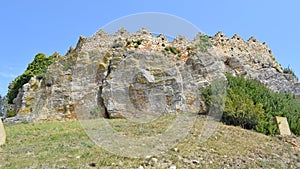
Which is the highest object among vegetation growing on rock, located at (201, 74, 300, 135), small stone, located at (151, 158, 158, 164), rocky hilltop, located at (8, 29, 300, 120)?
rocky hilltop, located at (8, 29, 300, 120)

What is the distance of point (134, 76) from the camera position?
1258cm

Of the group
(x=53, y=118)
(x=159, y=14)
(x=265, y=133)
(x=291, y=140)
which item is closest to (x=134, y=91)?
(x=53, y=118)

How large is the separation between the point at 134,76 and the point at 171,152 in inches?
285

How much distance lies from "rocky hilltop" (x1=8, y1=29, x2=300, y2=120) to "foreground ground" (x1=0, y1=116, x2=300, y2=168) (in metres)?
3.30

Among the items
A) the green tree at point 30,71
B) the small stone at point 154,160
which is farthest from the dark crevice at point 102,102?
the green tree at point 30,71

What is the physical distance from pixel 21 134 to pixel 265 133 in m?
7.15

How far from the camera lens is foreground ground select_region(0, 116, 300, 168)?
4950 millimetres

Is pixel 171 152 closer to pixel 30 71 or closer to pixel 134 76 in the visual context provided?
pixel 134 76

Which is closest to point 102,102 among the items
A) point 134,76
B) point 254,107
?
point 134,76

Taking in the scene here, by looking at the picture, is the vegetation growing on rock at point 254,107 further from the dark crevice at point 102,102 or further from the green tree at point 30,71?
the green tree at point 30,71

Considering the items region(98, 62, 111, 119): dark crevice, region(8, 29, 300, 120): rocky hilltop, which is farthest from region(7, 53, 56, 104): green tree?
region(98, 62, 111, 119): dark crevice

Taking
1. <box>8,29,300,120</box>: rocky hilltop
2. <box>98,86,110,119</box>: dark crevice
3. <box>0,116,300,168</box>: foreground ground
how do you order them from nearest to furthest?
<box>0,116,300,168</box>: foreground ground → <box>8,29,300,120</box>: rocky hilltop → <box>98,86,110,119</box>: dark crevice

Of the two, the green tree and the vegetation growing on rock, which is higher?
the green tree

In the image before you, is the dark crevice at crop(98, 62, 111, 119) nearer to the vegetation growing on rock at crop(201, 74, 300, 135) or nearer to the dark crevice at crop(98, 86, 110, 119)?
the dark crevice at crop(98, 86, 110, 119)
